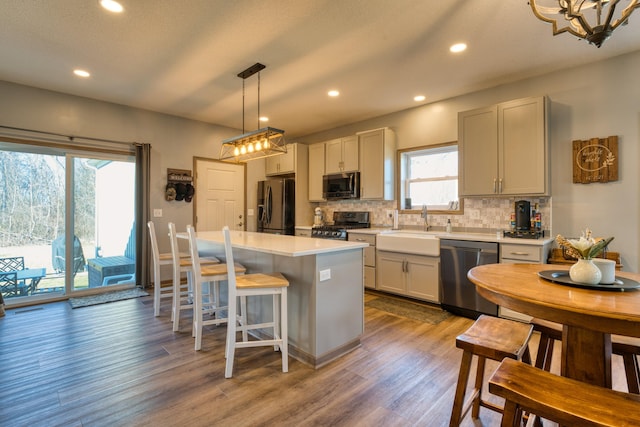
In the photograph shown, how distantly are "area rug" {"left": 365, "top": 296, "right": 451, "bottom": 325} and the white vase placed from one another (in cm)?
206

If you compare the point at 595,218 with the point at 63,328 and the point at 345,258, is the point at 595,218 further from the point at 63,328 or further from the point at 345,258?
the point at 63,328

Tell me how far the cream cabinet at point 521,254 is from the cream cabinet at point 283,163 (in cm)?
370

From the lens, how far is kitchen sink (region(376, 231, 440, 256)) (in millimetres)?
3727

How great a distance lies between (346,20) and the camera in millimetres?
2525

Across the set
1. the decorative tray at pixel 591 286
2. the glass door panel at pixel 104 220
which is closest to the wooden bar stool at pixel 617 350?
the decorative tray at pixel 591 286

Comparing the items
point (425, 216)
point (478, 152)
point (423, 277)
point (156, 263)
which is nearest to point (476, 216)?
point (425, 216)

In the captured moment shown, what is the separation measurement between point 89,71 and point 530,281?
4.52 meters

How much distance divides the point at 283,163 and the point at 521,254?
4164 mm

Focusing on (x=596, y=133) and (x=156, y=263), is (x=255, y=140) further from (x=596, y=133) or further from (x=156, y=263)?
(x=596, y=133)

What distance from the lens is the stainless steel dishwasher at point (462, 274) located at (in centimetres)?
333

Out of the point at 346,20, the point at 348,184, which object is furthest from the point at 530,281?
the point at 348,184

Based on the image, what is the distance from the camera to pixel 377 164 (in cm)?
472

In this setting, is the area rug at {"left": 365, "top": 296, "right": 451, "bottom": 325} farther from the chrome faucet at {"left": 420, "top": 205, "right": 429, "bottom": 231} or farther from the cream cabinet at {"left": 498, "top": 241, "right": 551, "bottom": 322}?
the chrome faucet at {"left": 420, "top": 205, "right": 429, "bottom": 231}

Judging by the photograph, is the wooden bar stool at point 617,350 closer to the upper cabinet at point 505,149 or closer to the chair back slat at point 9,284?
the upper cabinet at point 505,149
